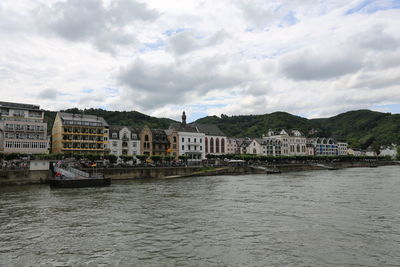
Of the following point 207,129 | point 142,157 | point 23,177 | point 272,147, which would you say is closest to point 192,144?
point 207,129

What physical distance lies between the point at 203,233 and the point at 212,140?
117 meters

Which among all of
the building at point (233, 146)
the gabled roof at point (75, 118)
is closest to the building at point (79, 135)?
the gabled roof at point (75, 118)

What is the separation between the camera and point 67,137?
9994 cm

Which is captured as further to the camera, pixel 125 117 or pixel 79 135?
pixel 125 117

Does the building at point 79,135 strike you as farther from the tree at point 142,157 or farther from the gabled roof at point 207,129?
the gabled roof at point 207,129

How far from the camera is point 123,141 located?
11312 cm

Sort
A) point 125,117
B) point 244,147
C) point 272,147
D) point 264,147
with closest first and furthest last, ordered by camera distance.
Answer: point 125,117 → point 264,147 → point 272,147 → point 244,147

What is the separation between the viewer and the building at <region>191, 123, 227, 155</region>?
137875 millimetres

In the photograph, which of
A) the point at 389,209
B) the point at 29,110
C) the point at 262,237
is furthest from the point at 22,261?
the point at 29,110

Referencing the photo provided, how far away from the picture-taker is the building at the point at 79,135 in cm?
9950

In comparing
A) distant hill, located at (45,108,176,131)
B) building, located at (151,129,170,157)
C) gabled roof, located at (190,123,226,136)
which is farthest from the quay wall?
distant hill, located at (45,108,176,131)

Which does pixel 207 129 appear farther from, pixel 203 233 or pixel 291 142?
pixel 203 233

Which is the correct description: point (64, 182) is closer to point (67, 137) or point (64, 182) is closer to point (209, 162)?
point (67, 137)

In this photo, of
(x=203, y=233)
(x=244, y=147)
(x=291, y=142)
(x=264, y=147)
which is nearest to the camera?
(x=203, y=233)
